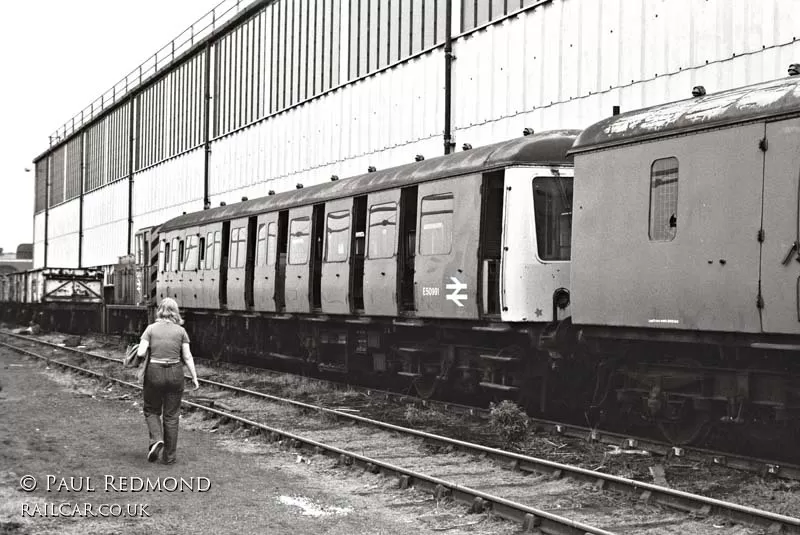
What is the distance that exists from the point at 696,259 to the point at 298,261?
10.0m

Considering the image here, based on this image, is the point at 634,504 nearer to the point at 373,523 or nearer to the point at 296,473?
the point at 373,523

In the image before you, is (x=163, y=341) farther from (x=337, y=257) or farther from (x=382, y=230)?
(x=337, y=257)

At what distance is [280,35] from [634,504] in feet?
85.6

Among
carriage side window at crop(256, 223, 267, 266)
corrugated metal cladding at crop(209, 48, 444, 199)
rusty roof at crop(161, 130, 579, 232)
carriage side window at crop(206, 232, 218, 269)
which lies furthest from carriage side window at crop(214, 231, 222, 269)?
corrugated metal cladding at crop(209, 48, 444, 199)

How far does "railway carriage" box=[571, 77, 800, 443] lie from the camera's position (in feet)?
28.5

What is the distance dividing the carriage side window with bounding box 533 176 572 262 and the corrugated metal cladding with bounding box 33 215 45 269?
208 feet

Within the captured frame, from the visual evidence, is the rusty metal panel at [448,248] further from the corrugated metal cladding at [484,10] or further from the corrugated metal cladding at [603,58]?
the corrugated metal cladding at [484,10]

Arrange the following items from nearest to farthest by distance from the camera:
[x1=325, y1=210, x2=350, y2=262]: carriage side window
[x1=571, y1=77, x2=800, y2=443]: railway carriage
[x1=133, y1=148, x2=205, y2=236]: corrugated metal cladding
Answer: [x1=571, y1=77, x2=800, y2=443]: railway carriage
[x1=325, y1=210, x2=350, y2=262]: carriage side window
[x1=133, y1=148, x2=205, y2=236]: corrugated metal cladding

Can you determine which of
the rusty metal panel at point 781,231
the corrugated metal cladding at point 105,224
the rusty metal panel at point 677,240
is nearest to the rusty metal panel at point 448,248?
the rusty metal panel at point 677,240

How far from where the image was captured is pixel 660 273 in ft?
32.1

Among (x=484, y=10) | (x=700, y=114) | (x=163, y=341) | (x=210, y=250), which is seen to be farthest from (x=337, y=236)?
(x=700, y=114)

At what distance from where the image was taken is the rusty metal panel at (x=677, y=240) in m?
8.94

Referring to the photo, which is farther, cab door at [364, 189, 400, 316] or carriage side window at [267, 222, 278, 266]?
carriage side window at [267, 222, 278, 266]

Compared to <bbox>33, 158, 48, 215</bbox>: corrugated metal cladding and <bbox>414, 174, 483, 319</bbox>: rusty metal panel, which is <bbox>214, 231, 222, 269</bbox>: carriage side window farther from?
<bbox>33, 158, 48, 215</bbox>: corrugated metal cladding
